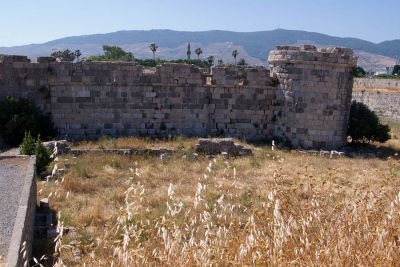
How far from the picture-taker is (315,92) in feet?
46.8

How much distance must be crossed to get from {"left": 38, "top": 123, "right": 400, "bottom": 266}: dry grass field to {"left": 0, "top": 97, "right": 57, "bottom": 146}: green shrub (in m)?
2.00

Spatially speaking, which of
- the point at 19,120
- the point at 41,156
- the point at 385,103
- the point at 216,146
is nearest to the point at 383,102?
the point at 385,103

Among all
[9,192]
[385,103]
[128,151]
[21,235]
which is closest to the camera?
[21,235]

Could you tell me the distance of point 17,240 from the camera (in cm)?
444

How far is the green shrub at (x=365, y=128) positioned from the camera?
49.2ft

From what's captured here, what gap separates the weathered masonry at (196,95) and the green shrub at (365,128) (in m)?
0.60

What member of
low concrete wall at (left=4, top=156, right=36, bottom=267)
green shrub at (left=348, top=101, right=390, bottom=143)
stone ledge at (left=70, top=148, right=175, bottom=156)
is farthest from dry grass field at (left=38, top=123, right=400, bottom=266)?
green shrub at (left=348, top=101, right=390, bottom=143)

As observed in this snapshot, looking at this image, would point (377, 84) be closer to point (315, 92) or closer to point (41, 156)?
point (315, 92)

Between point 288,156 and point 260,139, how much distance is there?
261 centimetres

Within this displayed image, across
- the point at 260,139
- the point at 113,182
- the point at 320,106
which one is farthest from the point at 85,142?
the point at 320,106

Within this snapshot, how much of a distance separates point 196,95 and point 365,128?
269 inches

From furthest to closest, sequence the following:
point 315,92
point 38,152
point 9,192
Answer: point 315,92
point 38,152
point 9,192

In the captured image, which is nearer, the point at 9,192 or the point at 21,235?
the point at 21,235

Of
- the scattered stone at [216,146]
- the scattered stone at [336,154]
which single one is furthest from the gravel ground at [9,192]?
the scattered stone at [336,154]
